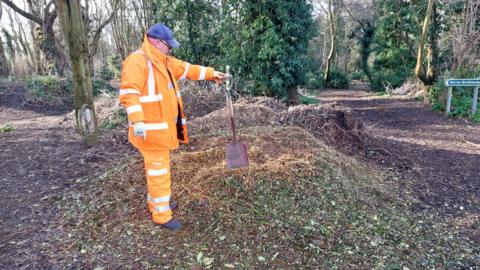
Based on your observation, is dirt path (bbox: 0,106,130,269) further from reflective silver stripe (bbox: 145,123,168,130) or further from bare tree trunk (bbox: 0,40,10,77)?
bare tree trunk (bbox: 0,40,10,77)

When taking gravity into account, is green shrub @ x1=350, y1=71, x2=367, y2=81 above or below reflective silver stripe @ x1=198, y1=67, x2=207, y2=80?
below

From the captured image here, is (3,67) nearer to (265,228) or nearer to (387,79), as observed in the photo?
(265,228)

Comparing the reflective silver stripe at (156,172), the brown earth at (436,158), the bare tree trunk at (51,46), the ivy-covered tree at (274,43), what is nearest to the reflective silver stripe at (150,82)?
the reflective silver stripe at (156,172)

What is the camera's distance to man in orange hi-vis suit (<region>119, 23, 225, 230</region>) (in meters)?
2.71

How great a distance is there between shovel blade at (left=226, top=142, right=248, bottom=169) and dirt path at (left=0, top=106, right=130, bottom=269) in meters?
Result: 1.74

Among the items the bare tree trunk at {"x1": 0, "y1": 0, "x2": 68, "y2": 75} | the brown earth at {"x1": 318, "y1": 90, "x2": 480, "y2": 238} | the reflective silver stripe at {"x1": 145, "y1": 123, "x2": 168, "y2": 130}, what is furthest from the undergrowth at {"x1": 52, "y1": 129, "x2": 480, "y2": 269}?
the bare tree trunk at {"x1": 0, "y1": 0, "x2": 68, "y2": 75}

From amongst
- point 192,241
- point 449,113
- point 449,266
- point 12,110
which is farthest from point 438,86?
point 12,110

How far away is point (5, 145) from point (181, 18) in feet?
18.7

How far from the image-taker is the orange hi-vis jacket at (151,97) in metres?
2.70

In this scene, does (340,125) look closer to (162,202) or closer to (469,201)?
(469,201)

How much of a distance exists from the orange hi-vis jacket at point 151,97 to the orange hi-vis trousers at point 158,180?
3.2 inches

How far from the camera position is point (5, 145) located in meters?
5.60

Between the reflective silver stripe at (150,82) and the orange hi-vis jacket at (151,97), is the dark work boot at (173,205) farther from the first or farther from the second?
the reflective silver stripe at (150,82)

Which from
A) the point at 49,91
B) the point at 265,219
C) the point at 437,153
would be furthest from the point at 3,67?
the point at 437,153
